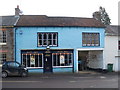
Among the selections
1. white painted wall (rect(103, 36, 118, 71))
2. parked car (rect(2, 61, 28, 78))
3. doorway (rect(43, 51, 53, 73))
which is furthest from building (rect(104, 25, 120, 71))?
parked car (rect(2, 61, 28, 78))

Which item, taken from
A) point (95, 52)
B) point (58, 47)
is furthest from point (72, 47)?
point (95, 52)

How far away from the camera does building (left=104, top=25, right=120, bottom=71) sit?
3272 centimetres

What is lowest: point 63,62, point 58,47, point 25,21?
point 63,62

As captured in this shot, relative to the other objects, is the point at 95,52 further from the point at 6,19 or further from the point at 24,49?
the point at 6,19

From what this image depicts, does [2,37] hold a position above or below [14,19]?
below

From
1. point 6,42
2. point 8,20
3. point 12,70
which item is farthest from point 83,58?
point 12,70

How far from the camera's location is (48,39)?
1171 inches

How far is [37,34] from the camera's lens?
29438 mm

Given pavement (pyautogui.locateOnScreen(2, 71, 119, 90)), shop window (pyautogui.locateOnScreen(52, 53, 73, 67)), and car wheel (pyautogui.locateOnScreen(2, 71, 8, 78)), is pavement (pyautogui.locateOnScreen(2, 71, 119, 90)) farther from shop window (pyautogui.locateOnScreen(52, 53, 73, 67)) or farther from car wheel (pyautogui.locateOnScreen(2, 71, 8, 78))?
shop window (pyautogui.locateOnScreen(52, 53, 73, 67))

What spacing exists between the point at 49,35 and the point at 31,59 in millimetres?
3599

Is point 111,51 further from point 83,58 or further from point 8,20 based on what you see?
point 8,20

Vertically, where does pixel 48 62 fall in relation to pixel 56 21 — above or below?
below

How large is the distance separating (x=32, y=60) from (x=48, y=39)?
317cm

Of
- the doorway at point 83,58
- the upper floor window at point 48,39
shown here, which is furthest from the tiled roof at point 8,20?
the doorway at point 83,58
